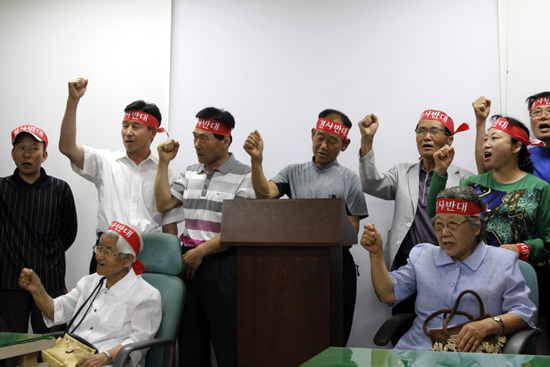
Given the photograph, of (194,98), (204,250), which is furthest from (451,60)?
(204,250)

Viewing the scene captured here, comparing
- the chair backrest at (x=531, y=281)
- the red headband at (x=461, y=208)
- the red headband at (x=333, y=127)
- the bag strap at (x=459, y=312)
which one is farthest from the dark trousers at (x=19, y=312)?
the chair backrest at (x=531, y=281)

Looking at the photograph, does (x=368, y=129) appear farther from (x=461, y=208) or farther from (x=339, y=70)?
(x=339, y=70)

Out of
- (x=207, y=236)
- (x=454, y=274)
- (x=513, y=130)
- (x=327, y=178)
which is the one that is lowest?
(x=454, y=274)

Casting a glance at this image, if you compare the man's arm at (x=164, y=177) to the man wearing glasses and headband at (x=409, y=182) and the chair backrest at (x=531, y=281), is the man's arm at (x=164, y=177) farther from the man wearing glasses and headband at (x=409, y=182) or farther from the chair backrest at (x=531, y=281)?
the chair backrest at (x=531, y=281)

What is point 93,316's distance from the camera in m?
2.60

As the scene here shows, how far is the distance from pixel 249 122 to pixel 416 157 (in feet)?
4.00

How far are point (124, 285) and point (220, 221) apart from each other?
71 cm

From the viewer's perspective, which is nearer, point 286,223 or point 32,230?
point 286,223

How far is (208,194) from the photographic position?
124 inches

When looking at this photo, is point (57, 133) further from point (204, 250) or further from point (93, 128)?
point (204, 250)

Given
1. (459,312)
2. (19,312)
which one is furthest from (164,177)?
(459,312)

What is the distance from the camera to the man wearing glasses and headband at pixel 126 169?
321cm

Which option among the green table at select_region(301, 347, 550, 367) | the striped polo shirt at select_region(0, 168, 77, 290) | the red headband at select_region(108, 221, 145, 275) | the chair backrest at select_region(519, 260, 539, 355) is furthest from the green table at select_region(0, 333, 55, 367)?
the chair backrest at select_region(519, 260, 539, 355)

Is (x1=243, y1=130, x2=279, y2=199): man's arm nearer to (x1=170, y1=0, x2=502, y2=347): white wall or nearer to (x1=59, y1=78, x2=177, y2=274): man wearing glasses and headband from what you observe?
(x1=59, y1=78, x2=177, y2=274): man wearing glasses and headband
